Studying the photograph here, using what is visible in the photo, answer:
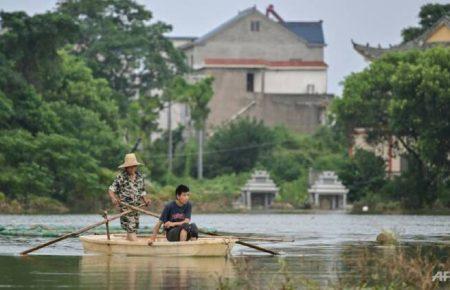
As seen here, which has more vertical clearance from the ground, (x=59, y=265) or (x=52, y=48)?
(x=52, y=48)

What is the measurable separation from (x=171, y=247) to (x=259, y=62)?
289 feet

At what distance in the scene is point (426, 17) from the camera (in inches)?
3826

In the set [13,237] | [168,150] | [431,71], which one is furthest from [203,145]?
[13,237]

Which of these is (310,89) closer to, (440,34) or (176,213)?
(440,34)

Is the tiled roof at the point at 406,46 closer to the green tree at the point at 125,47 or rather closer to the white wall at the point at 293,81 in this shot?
the green tree at the point at 125,47

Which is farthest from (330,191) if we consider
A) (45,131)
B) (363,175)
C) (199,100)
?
(45,131)

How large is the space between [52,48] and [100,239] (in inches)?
1684

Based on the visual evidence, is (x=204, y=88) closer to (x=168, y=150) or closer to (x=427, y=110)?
(x=168, y=150)

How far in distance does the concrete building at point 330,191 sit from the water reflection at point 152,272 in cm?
5461

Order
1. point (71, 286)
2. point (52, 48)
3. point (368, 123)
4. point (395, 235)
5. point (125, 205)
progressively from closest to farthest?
point (71, 286)
point (125, 205)
point (395, 235)
point (52, 48)
point (368, 123)

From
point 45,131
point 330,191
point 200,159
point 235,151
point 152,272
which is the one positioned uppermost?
point 235,151

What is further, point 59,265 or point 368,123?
point 368,123

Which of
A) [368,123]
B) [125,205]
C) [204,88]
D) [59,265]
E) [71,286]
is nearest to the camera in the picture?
[71,286]

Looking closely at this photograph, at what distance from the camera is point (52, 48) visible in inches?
2874
